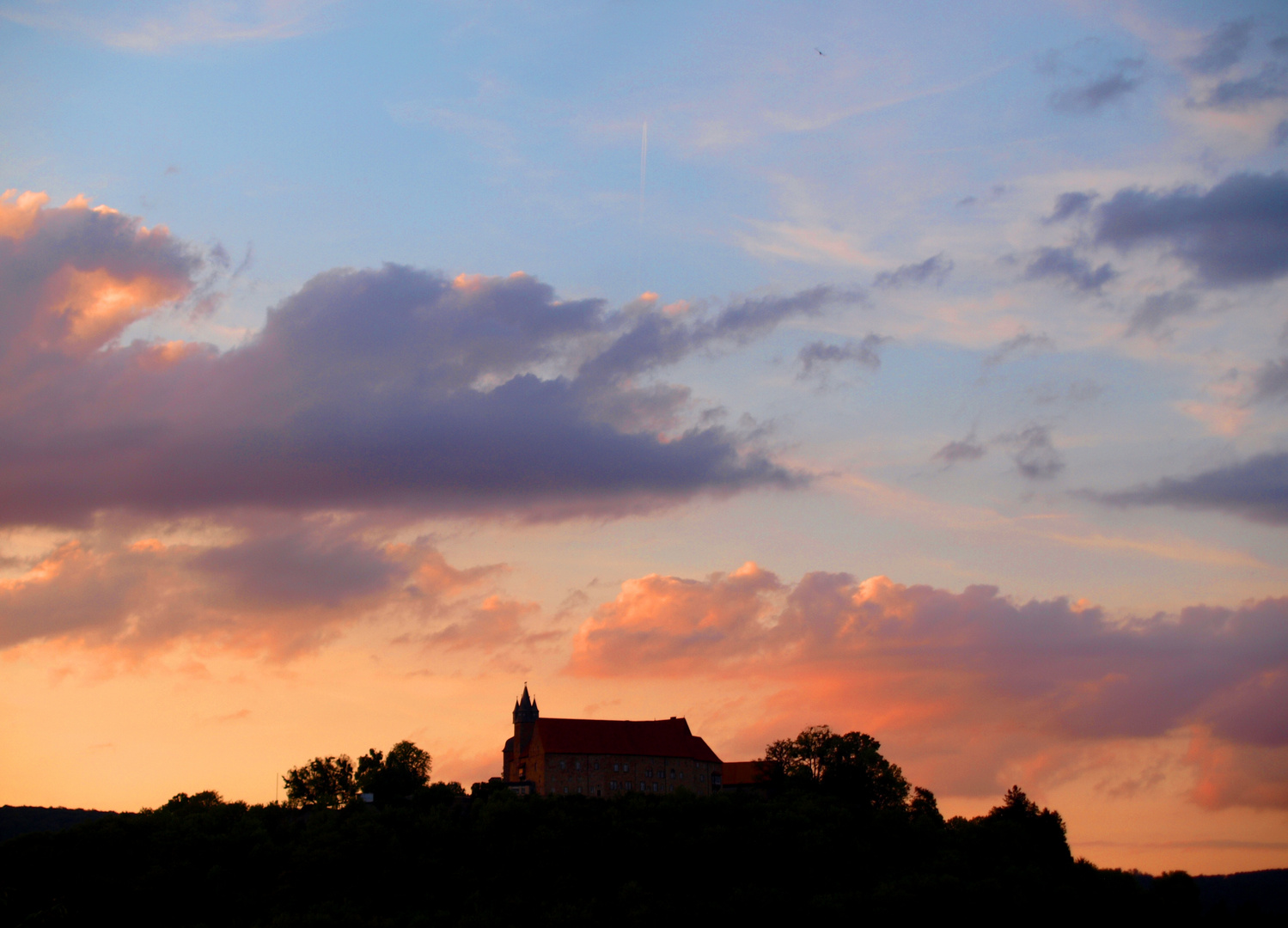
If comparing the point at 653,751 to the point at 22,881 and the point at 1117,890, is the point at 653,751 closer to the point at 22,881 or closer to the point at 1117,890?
the point at 1117,890

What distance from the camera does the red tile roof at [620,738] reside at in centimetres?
16250

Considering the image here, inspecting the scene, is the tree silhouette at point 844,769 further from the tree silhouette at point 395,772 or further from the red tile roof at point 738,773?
the tree silhouette at point 395,772

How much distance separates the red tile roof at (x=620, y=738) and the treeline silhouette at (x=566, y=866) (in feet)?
79.7

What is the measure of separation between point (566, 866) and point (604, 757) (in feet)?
149

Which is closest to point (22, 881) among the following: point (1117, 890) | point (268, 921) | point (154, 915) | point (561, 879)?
point (154, 915)

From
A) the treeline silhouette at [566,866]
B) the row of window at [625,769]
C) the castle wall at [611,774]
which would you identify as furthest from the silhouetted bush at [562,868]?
the row of window at [625,769]

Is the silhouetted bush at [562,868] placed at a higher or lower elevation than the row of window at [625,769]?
lower

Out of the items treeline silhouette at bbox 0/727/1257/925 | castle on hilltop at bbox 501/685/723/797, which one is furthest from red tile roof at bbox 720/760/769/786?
treeline silhouette at bbox 0/727/1257/925

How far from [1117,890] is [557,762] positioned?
237 feet

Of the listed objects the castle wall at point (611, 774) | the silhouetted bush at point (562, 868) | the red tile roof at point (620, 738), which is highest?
the red tile roof at point (620, 738)

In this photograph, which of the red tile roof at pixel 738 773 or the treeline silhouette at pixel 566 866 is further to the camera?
the red tile roof at pixel 738 773

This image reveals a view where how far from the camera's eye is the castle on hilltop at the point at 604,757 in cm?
16050

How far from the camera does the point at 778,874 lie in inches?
4665

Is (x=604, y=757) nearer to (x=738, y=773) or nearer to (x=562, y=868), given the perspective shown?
(x=738, y=773)
